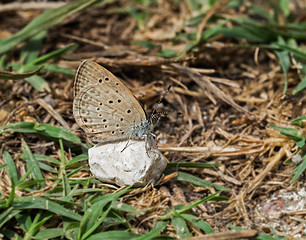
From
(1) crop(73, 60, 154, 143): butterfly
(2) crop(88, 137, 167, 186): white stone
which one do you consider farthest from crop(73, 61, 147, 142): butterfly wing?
(2) crop(88, 137, 167, 186): white stone

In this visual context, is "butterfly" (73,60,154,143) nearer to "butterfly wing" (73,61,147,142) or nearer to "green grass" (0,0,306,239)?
"butterfly wing" (73,61,147,142)

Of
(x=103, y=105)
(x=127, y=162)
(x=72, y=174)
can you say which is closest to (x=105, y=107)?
(x=103, y=105)

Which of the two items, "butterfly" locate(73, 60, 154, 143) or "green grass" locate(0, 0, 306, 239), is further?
"butterfly" locate(73, 60, 154, 143)

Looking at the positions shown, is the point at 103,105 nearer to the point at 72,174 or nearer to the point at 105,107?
the point at 105,107

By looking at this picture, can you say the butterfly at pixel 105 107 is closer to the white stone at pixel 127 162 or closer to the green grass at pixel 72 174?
the white stone at pixel 127 162

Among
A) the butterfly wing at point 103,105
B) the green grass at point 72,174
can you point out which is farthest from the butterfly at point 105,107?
the green grass at point 72,174

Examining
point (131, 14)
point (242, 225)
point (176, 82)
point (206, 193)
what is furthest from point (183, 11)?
point (242, 225)

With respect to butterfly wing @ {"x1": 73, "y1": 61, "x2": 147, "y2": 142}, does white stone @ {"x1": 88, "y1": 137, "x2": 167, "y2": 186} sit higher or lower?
lower
